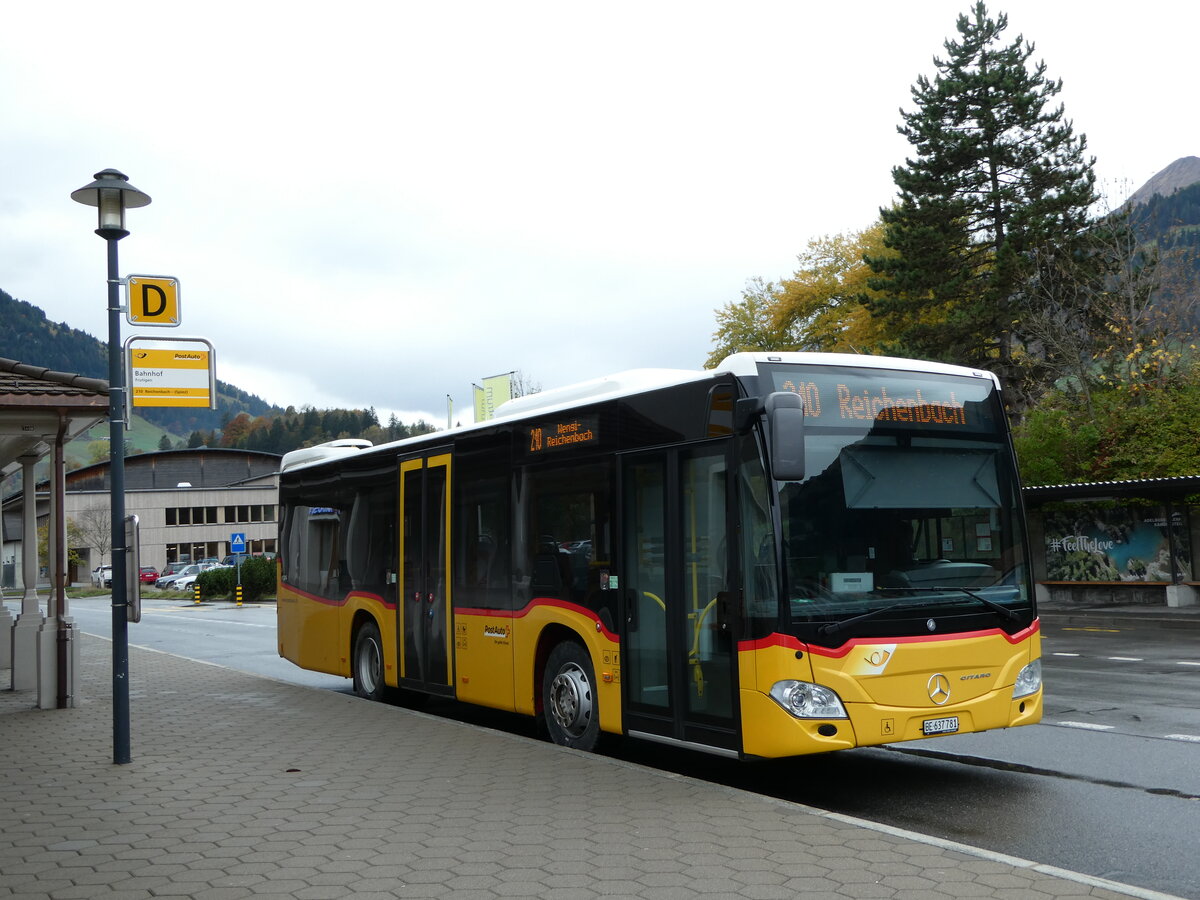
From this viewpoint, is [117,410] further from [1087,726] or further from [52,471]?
[1087,726]

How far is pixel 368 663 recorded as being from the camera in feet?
44.9

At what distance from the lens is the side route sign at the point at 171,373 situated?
9430mm

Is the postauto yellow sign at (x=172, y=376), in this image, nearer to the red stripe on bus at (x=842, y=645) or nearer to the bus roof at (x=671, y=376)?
the bus roof at (x=671, y=376)

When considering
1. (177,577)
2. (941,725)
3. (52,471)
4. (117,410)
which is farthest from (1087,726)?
(177,577)

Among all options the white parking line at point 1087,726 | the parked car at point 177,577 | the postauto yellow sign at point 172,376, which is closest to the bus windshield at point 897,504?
the white parking line at point 1087,726

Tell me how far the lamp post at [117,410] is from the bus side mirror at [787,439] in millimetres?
5078

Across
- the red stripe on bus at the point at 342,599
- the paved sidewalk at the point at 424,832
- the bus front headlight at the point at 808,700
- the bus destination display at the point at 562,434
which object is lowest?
the paved sidewalk at the point at 424,832

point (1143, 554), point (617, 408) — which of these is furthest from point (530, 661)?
point (1143, 554)

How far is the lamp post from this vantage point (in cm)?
916

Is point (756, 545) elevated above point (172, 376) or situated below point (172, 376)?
below

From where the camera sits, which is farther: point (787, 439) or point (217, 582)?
point (217, 582)

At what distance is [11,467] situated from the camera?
20.5 metres

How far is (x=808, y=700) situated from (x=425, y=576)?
18.2 ft

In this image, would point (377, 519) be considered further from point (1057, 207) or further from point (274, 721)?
point (1057, 207)
